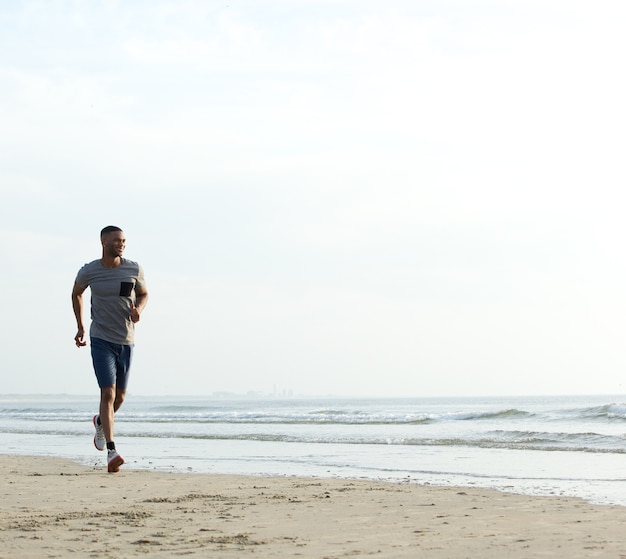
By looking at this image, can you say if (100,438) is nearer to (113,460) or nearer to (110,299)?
(113,460)

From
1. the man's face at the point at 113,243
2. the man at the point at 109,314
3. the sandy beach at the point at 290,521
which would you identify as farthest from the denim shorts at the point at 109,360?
the sandy beach at the point at 290,521

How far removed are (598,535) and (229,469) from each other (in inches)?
194

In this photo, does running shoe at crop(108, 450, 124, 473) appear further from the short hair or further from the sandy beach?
the short hair

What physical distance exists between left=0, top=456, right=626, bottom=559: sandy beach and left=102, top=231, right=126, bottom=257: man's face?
1859 mm

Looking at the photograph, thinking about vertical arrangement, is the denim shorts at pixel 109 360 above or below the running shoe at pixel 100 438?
above

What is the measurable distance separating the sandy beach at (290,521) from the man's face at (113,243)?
1859 mm

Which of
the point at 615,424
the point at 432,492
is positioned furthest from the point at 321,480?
the point at 615,424

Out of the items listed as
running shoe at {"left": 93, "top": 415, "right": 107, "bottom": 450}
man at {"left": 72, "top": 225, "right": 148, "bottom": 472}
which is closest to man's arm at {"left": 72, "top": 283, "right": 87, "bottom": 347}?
man at {"left": 72, "top": 225, "right": 148, "bottom": 472}

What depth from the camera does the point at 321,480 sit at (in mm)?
7020

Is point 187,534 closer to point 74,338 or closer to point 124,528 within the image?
point 124,528

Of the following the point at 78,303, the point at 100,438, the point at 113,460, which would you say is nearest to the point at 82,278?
the point at 78,303

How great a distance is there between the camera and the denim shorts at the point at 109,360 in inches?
276

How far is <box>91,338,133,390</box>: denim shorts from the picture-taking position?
7.00 m

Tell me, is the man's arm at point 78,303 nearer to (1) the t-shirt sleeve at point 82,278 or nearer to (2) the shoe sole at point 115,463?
(1) the t-shirt sleeve at point 82,278
